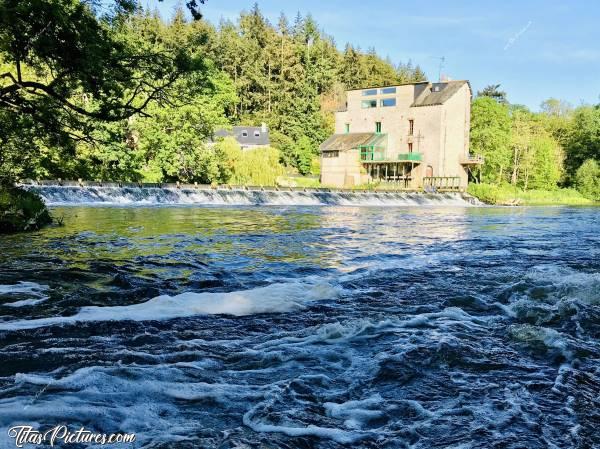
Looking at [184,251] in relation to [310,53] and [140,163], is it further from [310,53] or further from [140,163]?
[310,53]

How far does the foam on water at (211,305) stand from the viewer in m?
4.96

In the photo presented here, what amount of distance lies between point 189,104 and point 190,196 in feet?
62.6

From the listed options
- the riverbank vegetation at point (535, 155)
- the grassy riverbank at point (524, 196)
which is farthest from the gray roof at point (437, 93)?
the grassy riverbank at point (524, 196)

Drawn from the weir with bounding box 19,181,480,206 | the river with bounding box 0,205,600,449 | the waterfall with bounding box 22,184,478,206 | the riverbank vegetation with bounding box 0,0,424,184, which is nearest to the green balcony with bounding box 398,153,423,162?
the waterfall with bounding box 22,184,478,206

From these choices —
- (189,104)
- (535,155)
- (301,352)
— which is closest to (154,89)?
(189,104)

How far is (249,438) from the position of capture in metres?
2.78

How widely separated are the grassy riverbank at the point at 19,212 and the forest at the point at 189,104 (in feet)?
2.61

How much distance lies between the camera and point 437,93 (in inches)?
2087

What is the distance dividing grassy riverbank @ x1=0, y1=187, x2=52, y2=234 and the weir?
43.9 ft

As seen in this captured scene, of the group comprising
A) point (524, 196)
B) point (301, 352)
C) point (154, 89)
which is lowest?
point (301, 352)

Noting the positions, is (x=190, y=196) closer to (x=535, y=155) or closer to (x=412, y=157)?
(x=412, y=157)

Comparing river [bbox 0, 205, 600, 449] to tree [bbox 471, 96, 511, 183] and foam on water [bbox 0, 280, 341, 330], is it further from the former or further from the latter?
tree [bbox 471, 96, 511, 183]

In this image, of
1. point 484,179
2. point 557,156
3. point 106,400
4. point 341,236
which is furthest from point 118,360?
point 557,156

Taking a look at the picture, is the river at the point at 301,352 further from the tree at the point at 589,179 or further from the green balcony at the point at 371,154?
the tree at the point at 589,179
